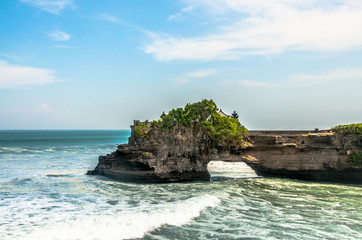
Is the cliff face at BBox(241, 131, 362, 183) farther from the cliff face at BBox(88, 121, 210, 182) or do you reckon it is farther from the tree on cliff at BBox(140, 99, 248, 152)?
the cliff face at BBox(88, 121, 210, 182)

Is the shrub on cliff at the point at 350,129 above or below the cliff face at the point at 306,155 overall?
above

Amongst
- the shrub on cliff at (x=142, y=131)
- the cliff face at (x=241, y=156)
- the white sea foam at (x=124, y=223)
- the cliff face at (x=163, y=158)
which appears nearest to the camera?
the white sea foam at (x=124, y=223)

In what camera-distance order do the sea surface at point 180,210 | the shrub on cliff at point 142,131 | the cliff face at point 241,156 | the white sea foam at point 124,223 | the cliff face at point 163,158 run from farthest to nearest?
the shrub on cliff at point 142,131 < the cliff face at point 241,156 < the cliff face at point 163,158 < the sea surface at point 180,210 < the white sea foam at point 124,223

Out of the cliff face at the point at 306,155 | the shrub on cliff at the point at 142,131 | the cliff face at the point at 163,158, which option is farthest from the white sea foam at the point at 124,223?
the cliff face at the point at 306,155

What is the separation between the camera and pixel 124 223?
11.9 metres

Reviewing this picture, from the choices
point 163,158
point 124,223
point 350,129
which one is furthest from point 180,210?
point 350,129

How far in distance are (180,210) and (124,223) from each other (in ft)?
8.97

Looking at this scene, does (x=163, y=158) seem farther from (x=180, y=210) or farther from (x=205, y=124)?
(x=180, y=210)

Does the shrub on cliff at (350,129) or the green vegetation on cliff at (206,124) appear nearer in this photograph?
the shrub on cliff at (350,129)

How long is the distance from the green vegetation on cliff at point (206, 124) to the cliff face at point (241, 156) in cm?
Result: 42

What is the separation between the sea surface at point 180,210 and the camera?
11.0 metres

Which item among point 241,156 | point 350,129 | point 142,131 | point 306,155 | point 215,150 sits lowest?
point 241,156

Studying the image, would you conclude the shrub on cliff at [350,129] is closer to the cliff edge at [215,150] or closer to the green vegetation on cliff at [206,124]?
the cliff edge at [215,150]

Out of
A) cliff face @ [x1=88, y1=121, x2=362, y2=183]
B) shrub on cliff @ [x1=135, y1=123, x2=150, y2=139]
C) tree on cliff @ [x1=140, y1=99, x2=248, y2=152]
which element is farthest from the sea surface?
shrub on cliff @ [x1=135, y1=123, x2=150, y2=139]
